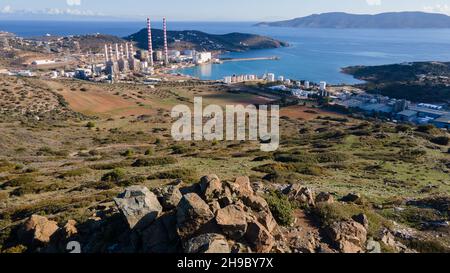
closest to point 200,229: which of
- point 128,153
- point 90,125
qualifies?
point 128,153

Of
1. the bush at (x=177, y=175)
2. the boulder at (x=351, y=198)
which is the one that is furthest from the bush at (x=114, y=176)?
the boulder at (x=351, y=198)

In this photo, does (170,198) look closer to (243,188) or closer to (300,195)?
(243,188)

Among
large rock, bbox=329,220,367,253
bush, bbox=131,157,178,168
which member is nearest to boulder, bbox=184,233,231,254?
large rock, bbox=329,220,367,253

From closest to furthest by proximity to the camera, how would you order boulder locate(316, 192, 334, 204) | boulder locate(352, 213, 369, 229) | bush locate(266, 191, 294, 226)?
bush locate(266, 191, 294, 226)
boulder locate(352, 213, 369, 229)
boulder locate(316, 192, 334, 204)

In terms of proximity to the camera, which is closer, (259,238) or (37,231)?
(259,238)

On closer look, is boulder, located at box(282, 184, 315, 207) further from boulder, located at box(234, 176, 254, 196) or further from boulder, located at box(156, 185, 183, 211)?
boulder, located at box(156, 185, 183, 211)

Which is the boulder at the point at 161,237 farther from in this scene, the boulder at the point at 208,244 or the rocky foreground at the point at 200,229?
the boulder at the point at 208,244

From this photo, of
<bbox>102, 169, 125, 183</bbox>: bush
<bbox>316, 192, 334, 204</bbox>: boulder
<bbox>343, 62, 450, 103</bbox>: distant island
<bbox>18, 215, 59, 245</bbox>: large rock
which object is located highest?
<bbox>316, 192, 334, 204</bbox>: boulder
